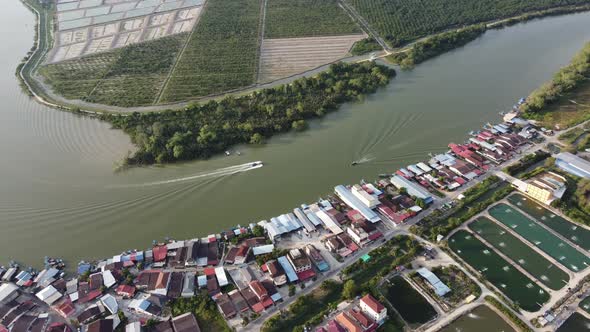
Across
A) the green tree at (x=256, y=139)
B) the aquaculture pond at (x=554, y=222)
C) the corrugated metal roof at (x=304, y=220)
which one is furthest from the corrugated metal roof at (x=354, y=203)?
the aquaculture pond at (x=554, y=222)

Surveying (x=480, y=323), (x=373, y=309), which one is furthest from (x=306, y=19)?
(x=480, y=323)

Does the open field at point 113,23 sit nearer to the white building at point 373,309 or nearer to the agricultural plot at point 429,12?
the agricultural plot at point 429,12

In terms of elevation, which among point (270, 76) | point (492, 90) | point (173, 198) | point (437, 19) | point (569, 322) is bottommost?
point (569, 322)

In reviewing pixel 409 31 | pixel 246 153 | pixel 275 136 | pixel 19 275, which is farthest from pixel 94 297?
pixel 409 31

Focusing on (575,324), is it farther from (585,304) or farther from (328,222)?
(328,222)

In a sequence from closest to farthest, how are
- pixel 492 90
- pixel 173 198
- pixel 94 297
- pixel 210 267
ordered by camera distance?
pixel 94 297 < pixel 210 267 < pixel 173 198 < pixel 492 90

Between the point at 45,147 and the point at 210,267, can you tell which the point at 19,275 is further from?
the point at 45,147

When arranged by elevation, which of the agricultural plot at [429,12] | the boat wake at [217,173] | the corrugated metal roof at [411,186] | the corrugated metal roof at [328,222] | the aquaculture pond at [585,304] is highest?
the agricultural plot at [429,12]
